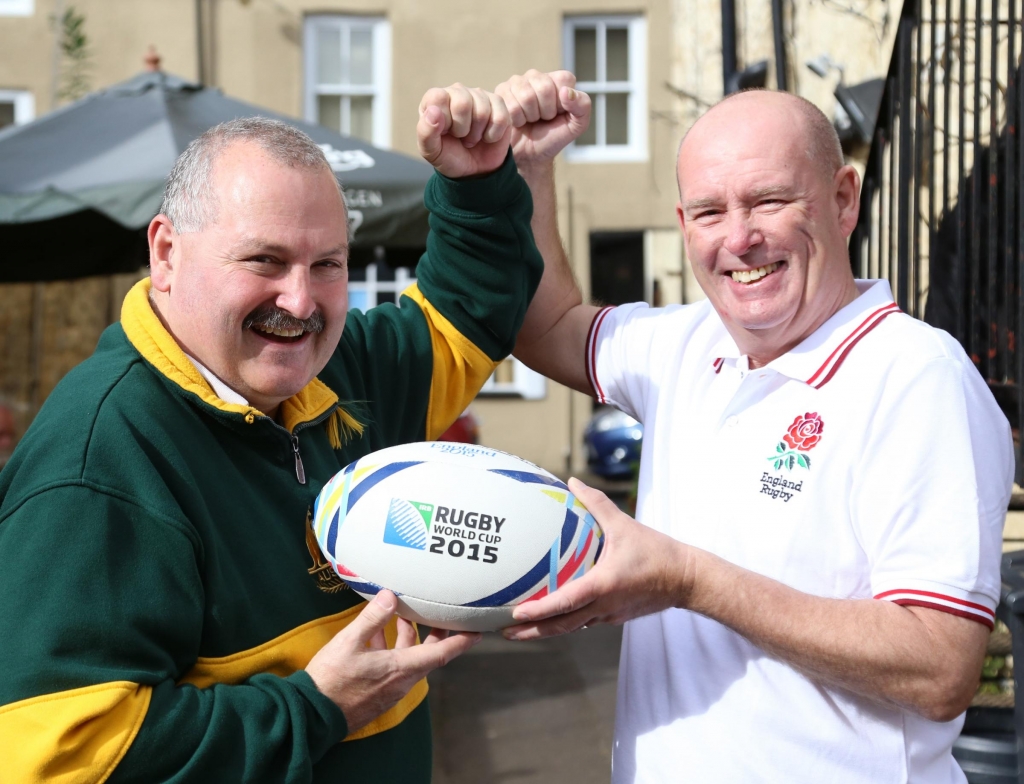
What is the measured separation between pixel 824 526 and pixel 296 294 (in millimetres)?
1033

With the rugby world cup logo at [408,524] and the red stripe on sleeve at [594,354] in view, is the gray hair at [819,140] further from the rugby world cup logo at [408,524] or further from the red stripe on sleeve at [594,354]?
the rugby world cup logo at [408,524]

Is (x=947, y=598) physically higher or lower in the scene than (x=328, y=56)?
lower

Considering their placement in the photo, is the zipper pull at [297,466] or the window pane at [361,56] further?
the window pane at [361,56]

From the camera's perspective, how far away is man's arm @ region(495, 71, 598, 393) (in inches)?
95.4

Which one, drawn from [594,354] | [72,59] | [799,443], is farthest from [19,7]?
[799,443]

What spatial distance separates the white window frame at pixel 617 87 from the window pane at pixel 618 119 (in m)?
0.06

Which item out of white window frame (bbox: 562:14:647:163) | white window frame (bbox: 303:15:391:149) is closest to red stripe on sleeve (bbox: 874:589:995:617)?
white window frame (bbox: 562:14:647:163)

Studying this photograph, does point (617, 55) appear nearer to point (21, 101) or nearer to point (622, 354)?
point (21, 101)

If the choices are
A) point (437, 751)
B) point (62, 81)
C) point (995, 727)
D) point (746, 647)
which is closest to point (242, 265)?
point (746, 647)

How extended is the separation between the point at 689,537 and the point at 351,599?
0.67m

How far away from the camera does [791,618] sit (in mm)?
1759

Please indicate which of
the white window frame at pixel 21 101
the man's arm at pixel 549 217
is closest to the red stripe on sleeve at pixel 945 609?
the man's arm at pixel 549 217

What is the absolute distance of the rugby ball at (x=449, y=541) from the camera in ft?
6.07

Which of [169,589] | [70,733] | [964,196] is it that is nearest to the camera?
[70,733]
